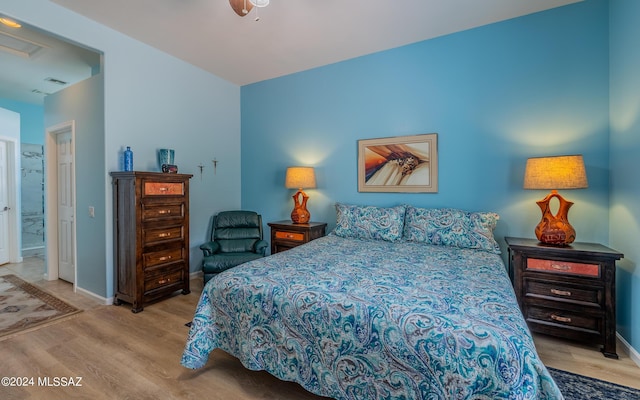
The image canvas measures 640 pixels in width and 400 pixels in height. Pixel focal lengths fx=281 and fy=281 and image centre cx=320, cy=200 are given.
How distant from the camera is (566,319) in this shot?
7.36 feet

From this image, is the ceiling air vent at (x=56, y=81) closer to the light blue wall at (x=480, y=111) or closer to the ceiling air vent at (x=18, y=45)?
the ceiling air vent at (x=18, y=45)

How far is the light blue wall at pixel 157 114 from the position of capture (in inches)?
113

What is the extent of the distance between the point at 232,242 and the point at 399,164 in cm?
246

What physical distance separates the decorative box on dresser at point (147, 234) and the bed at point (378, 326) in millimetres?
1542

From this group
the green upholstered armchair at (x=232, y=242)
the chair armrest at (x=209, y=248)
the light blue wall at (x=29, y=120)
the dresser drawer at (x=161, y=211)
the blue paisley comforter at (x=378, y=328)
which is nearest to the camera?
the blue paisley comforter at (x=378, y=328)

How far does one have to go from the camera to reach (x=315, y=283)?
1.68 meters

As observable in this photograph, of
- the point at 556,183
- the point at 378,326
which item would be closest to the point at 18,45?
the point at 378,326

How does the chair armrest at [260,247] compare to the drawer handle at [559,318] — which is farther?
the chair armrest at [260,247]

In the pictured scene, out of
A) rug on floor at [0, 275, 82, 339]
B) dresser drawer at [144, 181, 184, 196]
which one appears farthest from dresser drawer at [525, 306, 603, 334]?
rug on floor at [0, 275, 82, 339]

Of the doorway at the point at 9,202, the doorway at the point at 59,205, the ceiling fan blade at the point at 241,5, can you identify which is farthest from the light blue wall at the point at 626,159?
the doorway at the point at 9,202

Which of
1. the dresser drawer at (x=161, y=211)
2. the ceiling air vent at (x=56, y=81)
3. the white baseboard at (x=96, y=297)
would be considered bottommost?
the white baseboard at (x=96, y=297)

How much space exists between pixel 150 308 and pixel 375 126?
3.36m

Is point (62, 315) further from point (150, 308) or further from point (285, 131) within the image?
point (285, 131)

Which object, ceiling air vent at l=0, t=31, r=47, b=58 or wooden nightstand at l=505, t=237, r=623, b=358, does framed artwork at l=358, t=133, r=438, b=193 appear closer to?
wooden nightstand at l=505, t=237, r=623, b=358
